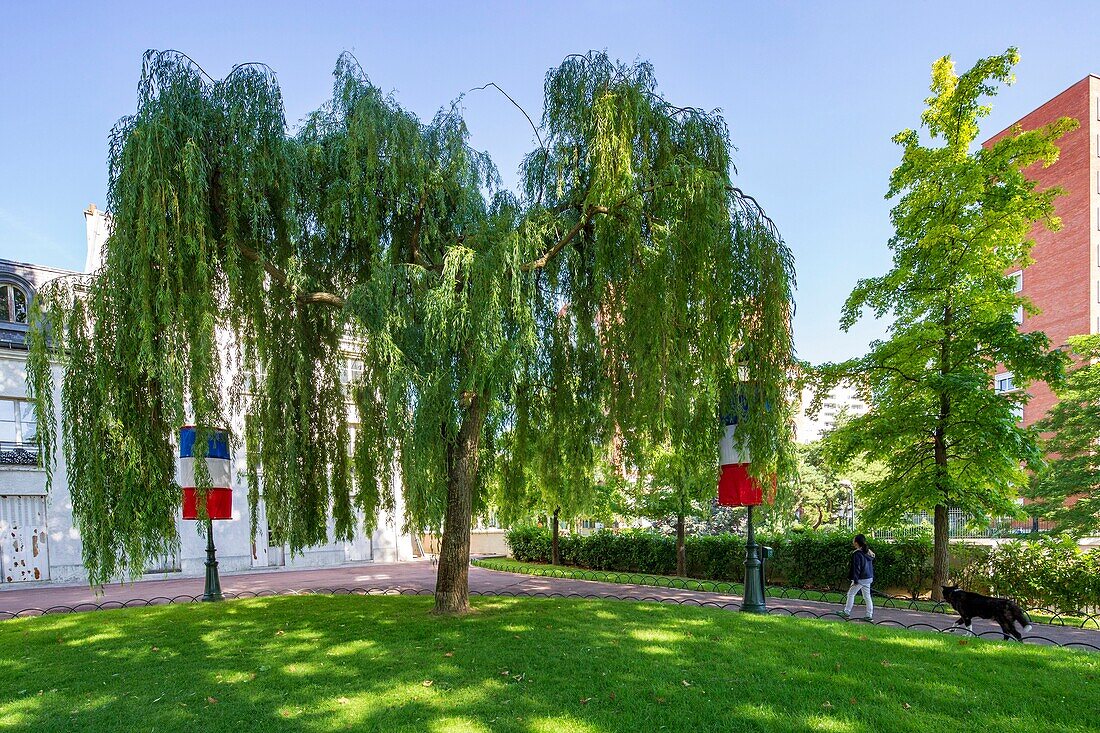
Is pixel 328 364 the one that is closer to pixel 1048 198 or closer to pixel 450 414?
pixel 450 414

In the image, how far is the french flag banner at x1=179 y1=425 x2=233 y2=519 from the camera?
8.47m

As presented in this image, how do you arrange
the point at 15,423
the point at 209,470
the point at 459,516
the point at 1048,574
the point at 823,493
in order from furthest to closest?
the point at 823,493 < the point at 15,423 < the point at 1048,574 < the point at 209,470 < the point at 459,516

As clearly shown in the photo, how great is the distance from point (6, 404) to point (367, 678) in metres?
18.5

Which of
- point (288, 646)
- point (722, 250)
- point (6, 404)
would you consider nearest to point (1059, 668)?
point (722, 250)

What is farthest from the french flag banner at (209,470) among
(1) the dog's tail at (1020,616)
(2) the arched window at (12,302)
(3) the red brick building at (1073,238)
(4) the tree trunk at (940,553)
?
(3) the red brick building at (1073,238)

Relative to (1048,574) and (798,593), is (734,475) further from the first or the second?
(1048,574)

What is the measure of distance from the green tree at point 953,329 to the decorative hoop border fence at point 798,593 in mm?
1186

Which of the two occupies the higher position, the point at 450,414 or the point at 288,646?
the point at 450,414

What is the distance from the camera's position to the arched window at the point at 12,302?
18.6 m

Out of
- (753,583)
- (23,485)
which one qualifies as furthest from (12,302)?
(753,583)

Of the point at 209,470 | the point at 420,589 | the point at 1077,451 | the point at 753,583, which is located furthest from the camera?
the point at 1077,451

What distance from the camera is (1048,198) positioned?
13164 millimetres

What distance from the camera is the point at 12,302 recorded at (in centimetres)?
1889

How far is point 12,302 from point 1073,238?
50967 mm
